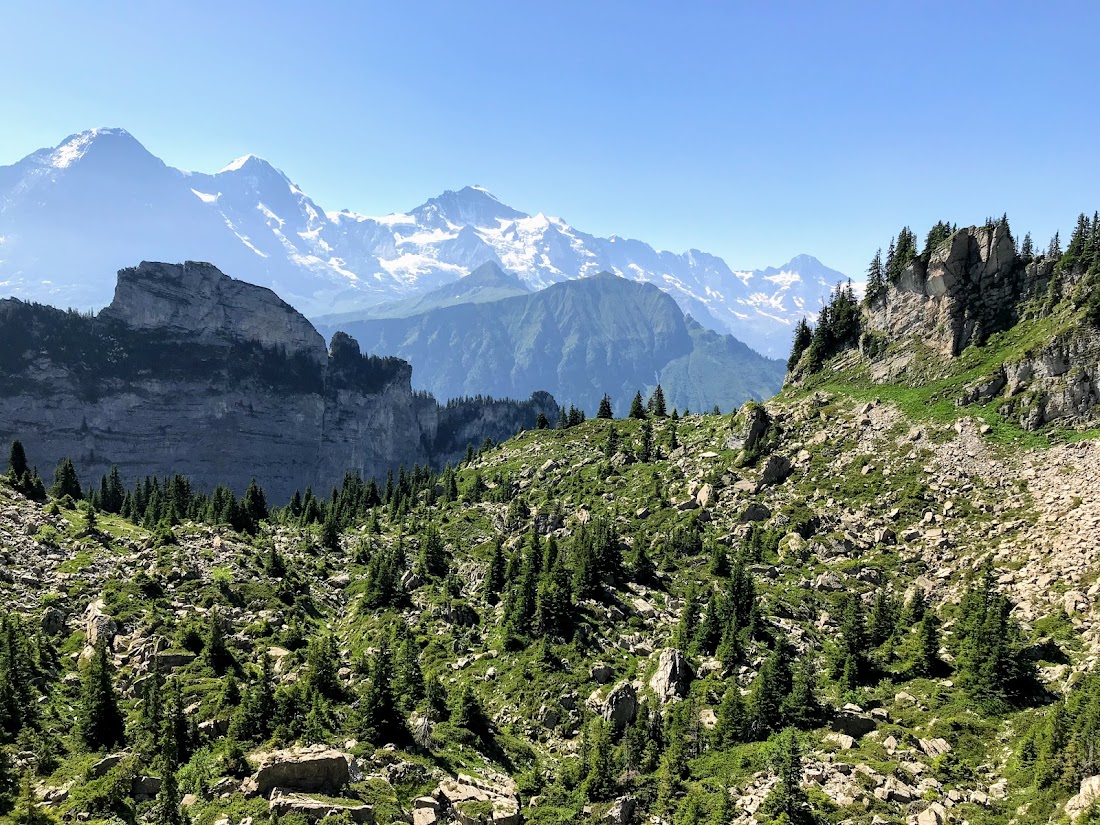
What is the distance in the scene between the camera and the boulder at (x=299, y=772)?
36938mm

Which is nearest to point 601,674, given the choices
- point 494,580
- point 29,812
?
point 494,580

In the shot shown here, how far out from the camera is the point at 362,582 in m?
88.4

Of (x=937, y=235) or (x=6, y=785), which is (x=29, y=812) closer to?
(x=6, y=785)

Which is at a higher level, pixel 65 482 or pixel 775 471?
pixel 775 471

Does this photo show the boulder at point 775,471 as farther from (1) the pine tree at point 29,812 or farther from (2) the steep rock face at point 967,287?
(1) the pine tree at point 29,812

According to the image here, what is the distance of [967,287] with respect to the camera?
97.4m

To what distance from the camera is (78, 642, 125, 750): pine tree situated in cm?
4119

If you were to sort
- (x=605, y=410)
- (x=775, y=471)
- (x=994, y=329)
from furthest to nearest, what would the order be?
(x=605, y=410) < (x=994, y=329) < (x=775, y=471)

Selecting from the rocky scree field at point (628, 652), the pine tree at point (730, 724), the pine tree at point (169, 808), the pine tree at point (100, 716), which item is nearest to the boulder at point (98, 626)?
the rocky scree field at point (628, 652)

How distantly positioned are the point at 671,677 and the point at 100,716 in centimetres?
4597

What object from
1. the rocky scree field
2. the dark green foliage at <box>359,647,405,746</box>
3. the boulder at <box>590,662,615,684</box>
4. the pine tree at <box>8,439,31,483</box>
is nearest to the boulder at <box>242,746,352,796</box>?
the rocky scree field

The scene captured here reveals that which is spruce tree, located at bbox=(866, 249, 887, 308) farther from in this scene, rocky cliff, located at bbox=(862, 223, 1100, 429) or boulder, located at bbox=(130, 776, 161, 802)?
boulder, located at bbox=(130, 776, 161, 802)

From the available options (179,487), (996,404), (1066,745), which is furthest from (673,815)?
(179,487)

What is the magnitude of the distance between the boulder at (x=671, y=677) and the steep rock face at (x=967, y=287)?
71.3m
